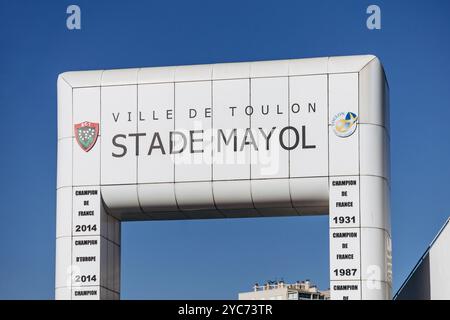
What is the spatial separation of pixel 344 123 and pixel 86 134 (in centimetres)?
959

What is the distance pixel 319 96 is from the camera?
4159 centimetres

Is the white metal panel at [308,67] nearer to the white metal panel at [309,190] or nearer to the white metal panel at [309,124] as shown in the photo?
the white metal panel at [309,124]

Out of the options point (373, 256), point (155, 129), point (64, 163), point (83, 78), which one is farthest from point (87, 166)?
point (373, 256)

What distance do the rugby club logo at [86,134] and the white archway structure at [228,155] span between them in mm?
37

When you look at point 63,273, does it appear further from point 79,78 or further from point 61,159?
point 79,78

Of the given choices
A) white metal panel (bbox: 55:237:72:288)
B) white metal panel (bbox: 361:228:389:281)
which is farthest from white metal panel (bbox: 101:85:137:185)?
white metal panel (bbox: 361:228:389:281)

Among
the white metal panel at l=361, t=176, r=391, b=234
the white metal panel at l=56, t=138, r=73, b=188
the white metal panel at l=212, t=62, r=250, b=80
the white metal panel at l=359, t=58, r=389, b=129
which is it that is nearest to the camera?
Result: the white metal panel at l=361, t=176, r=391, b=234

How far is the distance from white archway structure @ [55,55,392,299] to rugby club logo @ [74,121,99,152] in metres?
0.04

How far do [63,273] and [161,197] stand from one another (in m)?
4.54

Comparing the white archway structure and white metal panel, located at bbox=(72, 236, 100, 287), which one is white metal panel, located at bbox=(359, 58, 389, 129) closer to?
the white archway structure

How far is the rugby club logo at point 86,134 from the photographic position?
43094mm

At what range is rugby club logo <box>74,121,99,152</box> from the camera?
141 feet

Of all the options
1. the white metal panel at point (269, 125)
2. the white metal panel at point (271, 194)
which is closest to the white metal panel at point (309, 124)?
the white metal panel at point (269, 125)

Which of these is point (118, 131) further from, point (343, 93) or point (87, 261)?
point (343, 93)
